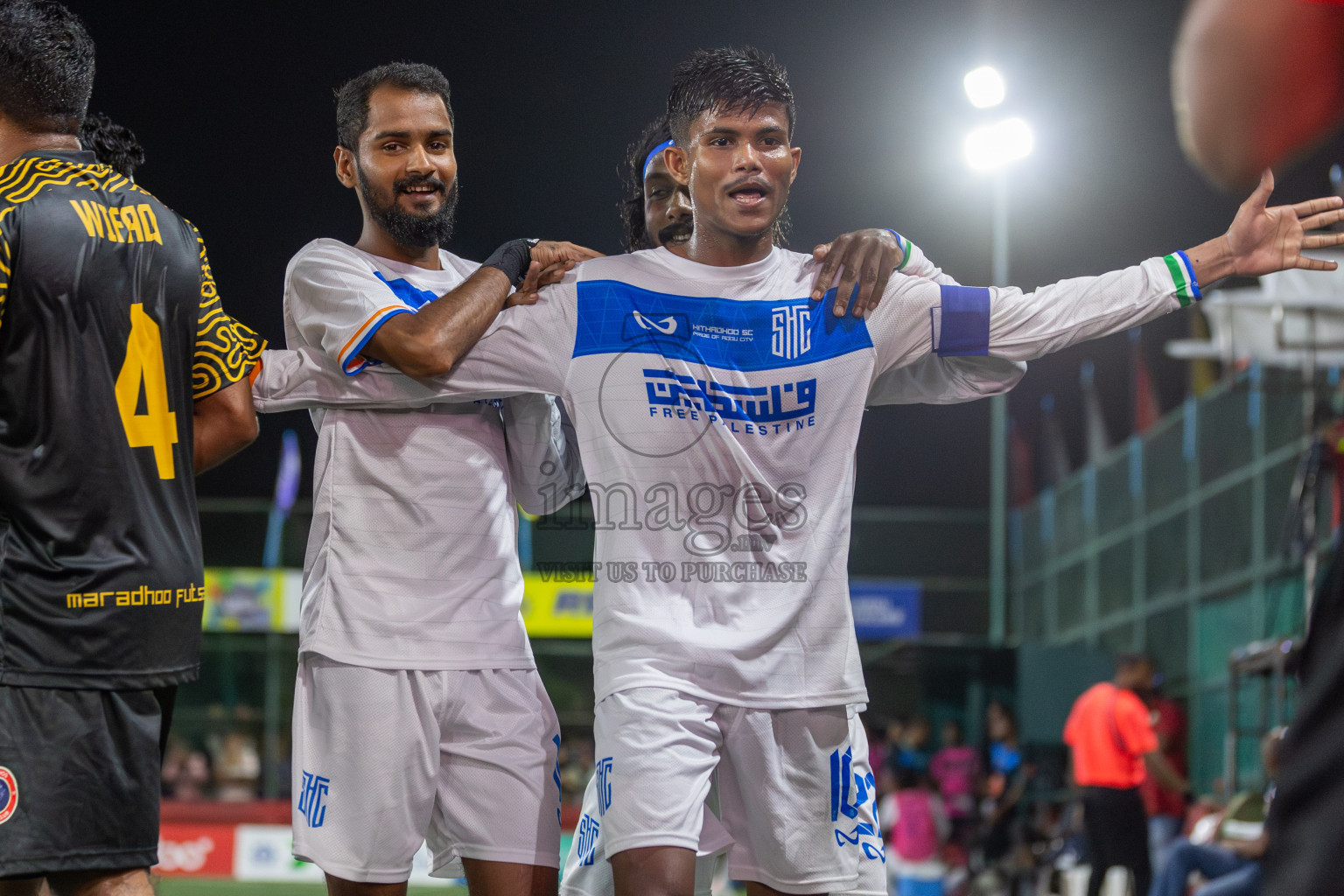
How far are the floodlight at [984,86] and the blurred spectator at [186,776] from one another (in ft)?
38.9

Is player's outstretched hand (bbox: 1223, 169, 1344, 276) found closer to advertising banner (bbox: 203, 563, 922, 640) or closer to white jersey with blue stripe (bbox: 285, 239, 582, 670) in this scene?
white jersey with blue stripe (bbox: 285, 239, 582, 670)

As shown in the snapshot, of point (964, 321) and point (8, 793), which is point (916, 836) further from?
point (8, 793)

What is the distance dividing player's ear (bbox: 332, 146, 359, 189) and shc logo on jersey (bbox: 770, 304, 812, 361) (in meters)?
1.22

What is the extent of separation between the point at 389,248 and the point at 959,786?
946 centimetres

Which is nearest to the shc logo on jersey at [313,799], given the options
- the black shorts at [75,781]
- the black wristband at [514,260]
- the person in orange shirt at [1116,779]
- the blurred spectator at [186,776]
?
the black shorts at [75,781]

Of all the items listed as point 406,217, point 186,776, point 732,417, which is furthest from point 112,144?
Result: point 186,776

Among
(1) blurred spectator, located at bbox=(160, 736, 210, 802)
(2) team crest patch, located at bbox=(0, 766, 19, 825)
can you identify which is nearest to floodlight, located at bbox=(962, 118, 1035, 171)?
(2) team crest patch, located at bbox=(0, 766, 19, 825)

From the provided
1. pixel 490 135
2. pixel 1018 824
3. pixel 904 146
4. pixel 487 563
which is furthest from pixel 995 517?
pixel 487 563

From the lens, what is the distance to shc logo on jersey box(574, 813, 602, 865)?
9.73 ft

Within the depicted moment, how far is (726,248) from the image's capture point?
2959 mm

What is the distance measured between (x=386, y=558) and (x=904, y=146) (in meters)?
4.04

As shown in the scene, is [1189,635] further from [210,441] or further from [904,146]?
[210,441]

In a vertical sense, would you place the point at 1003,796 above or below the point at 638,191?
below

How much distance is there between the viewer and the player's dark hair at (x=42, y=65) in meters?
2.44
